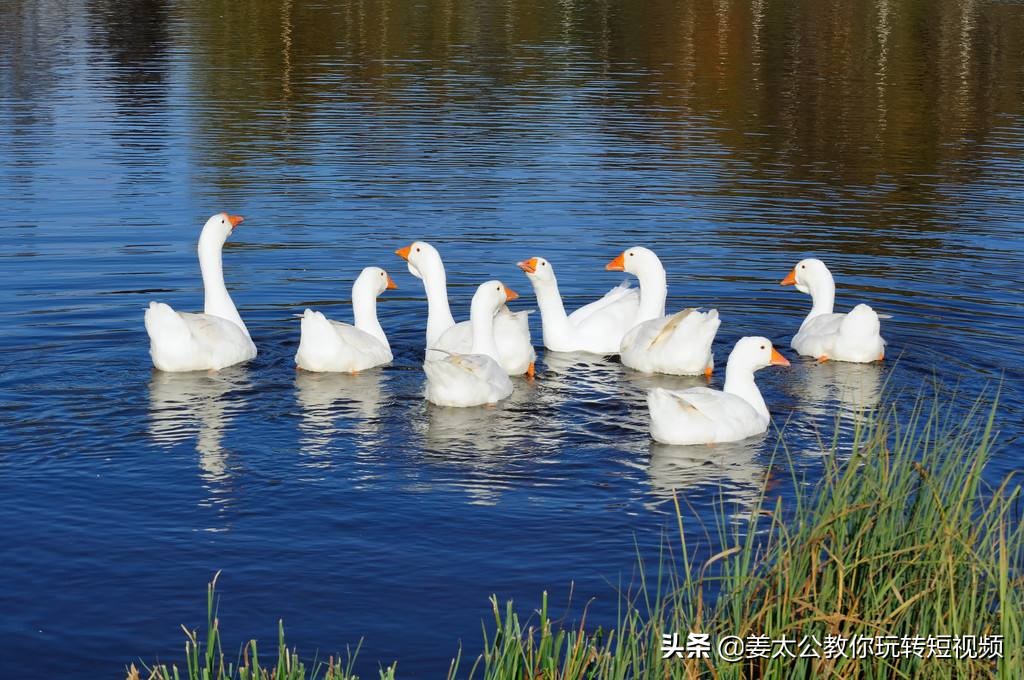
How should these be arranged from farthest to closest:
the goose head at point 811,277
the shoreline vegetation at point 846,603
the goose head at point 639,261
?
the goose head at point 811,277, the goose head at point 639,261, the shoreline vegetation at point 846,603

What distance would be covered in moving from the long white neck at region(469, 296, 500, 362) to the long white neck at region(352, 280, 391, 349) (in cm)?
132

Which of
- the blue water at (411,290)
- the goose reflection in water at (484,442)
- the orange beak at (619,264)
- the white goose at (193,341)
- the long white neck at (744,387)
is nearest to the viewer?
the blue water at (411,290)

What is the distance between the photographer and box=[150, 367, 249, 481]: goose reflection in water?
512 inches

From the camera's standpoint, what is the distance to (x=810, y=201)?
26.8 meters

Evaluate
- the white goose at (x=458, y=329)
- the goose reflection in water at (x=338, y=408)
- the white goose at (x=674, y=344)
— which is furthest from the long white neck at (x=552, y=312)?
the goose reflection in water at (x=338, y=408)

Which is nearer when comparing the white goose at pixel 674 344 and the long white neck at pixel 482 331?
the long white neck at pixel 482 331

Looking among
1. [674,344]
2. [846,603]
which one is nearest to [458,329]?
[674,344]

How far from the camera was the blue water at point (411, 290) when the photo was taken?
1060cm

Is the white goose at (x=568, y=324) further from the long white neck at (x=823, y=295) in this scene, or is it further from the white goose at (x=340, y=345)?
the long white neck at (x=823, y=295)

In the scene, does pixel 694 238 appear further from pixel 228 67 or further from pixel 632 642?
pixel 228 67

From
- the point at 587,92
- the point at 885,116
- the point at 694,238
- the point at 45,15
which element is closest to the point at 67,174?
the point at 694,238

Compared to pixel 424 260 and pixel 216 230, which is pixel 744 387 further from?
pixel 216 230

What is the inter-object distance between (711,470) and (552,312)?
4.75 m

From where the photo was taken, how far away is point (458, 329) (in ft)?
53.2
